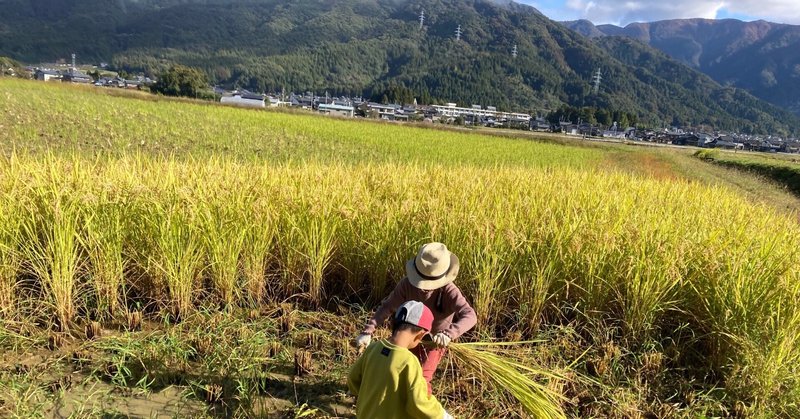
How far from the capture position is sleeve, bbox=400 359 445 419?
149 centimetres

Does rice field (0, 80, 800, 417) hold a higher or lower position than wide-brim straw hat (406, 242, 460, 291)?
lower

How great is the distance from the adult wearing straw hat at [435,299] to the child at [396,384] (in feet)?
1.00

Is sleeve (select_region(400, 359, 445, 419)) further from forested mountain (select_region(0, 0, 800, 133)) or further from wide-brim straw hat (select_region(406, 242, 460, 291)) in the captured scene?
forested mountain (select_region(0, 0, 800, 133))

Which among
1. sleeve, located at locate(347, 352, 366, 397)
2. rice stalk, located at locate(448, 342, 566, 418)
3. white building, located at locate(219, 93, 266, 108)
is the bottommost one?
rice stalk, located at locate(448, 342, 566, 418)

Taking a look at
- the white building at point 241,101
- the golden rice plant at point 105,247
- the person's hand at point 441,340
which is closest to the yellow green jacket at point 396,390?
the person's hand at point 441,340

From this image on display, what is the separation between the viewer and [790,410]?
2275 millimetres

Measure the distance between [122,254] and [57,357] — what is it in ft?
2.56

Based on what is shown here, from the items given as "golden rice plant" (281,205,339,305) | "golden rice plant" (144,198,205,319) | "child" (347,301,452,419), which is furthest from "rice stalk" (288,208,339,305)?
"child" (347,301,452,419)

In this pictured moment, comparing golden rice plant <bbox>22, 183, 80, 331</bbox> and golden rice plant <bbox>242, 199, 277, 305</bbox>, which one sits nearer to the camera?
golden rice plant <bbox>22, 183, 80, 331</bbox>

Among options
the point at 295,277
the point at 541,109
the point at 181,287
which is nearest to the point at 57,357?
the point at 181,287

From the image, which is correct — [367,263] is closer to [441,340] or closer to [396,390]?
[441,340]

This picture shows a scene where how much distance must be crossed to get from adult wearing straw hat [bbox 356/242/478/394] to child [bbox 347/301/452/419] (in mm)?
304

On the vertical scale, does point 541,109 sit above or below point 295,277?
above

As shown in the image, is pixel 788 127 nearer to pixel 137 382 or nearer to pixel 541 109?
pixel 541 109
